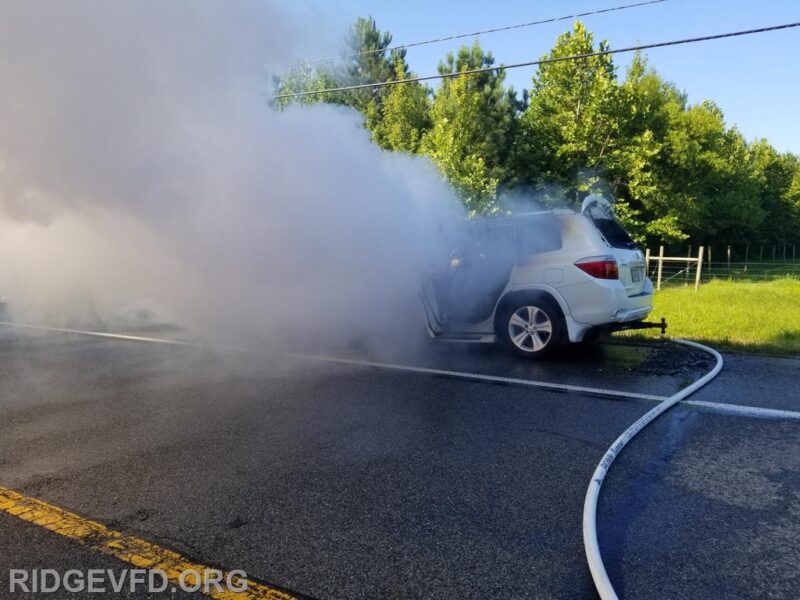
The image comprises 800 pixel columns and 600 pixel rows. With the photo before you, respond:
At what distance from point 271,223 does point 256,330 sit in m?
1.84

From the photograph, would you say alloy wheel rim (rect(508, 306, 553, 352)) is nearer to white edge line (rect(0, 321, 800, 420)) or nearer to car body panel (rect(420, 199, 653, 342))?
car body panel (rect(420, 199, 653, 342))

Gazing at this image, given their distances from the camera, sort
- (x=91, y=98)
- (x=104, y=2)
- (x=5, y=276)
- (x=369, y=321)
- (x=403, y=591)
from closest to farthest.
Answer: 1. (x=403, y=591)
2. (x=104, y=2)
3. (x=91, y=98)
4. (x=369, y=321)
5. (x=5, y=276)

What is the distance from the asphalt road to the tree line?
25.2 ft

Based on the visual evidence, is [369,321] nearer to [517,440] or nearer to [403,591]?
[517,440]

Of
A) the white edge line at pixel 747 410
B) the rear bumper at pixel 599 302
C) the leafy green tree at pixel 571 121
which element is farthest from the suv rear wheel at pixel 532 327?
the leafy green tree at pixel 571 121

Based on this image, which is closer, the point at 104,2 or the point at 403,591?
the point at 403,591

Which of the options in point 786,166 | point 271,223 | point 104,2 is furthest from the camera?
point 786,166

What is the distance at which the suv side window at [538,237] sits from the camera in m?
6.64

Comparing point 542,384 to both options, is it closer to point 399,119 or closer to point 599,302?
point 599,302

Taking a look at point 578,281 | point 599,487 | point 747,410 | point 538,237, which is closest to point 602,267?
point 578,281

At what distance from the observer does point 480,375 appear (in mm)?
6094

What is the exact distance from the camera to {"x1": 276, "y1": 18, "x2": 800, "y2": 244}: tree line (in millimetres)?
14328

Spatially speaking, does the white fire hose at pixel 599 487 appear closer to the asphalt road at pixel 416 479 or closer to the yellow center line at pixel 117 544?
the asphalt road at pixel 416 479

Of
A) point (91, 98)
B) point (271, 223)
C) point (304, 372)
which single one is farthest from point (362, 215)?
point (91, 98)
